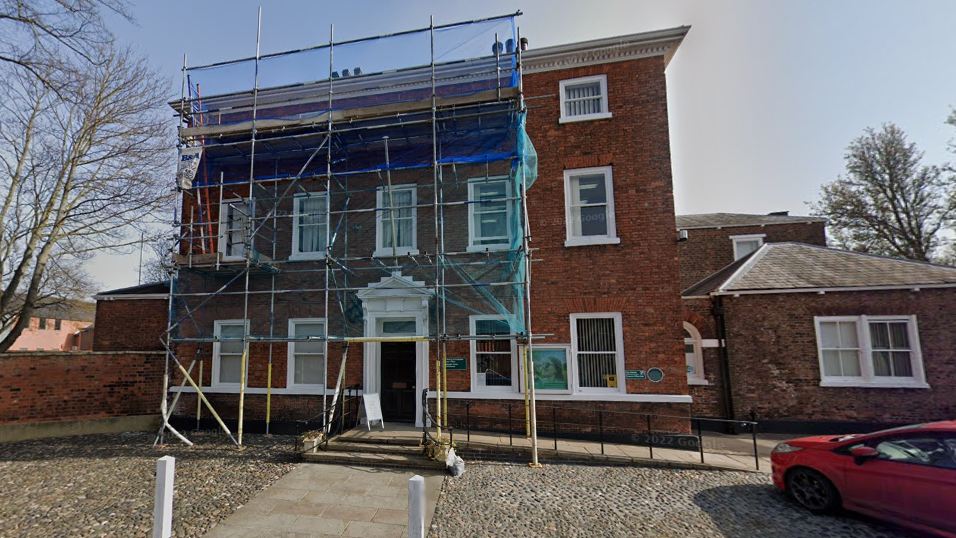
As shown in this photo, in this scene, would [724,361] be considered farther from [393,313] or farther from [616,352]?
[393,313]

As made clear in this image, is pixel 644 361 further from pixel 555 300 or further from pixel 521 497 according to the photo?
pixel 521 497

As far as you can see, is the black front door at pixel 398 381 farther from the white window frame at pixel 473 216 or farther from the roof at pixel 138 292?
the roof at pixel 138 292

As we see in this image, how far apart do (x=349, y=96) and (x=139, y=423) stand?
10344 mm

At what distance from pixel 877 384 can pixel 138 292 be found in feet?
67.1

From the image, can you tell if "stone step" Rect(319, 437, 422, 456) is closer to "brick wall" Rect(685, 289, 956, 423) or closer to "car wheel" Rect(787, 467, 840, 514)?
"car wheel" Rect(787, 467, 840, 514)

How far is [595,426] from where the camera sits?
936 centimetres

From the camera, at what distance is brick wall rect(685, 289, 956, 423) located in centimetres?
988

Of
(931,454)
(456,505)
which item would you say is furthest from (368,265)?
(931,454)

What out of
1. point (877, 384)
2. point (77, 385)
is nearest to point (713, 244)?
point (877, 384)

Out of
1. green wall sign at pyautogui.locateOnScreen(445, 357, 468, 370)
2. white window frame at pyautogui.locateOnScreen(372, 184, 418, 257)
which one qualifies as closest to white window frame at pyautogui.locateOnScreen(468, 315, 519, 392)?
green wall sign at pyautogui.locateOnScreen(445, 357, 468, 370)

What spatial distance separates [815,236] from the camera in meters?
20.5

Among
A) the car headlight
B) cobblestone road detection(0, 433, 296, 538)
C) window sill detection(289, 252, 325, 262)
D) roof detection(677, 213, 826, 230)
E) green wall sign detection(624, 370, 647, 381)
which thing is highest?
roof detection(677, 213, 826, 230)

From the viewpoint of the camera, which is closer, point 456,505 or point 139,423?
point 456,505

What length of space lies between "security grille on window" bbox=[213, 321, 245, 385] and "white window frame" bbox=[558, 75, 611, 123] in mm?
10232
